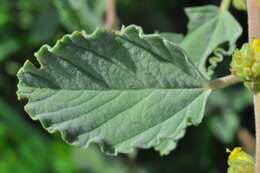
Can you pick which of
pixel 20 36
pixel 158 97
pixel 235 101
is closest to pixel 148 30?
pixel 235 101

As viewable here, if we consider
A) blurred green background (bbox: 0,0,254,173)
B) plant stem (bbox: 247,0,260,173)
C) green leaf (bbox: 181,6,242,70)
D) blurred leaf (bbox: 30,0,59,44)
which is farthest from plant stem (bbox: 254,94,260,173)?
blurred leaf (bbox: 30,0,59,44)

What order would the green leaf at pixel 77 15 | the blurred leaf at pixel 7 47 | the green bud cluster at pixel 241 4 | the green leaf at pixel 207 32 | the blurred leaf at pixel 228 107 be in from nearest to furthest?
the green bud cluster at pixel 241 4
the green leaf at pixel 207 32
the green leaf at pixel 77 15
the blurred leaf at pixel 228 107
the blurred leaf at pixel 7 47

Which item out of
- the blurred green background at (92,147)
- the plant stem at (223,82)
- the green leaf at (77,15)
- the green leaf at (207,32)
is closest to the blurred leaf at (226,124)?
the blurred green background at (92,147)

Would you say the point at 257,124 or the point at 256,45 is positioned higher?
the point at 256,45

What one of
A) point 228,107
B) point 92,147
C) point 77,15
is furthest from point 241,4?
point 92,147

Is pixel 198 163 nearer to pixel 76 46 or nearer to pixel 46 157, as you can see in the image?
pixel 46 157

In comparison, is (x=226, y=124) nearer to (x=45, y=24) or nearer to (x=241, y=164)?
(x=45, y=24)

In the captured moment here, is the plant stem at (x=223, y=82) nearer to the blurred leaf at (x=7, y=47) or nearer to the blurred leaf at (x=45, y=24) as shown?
the blurred leaf at (x=45, y=24)
